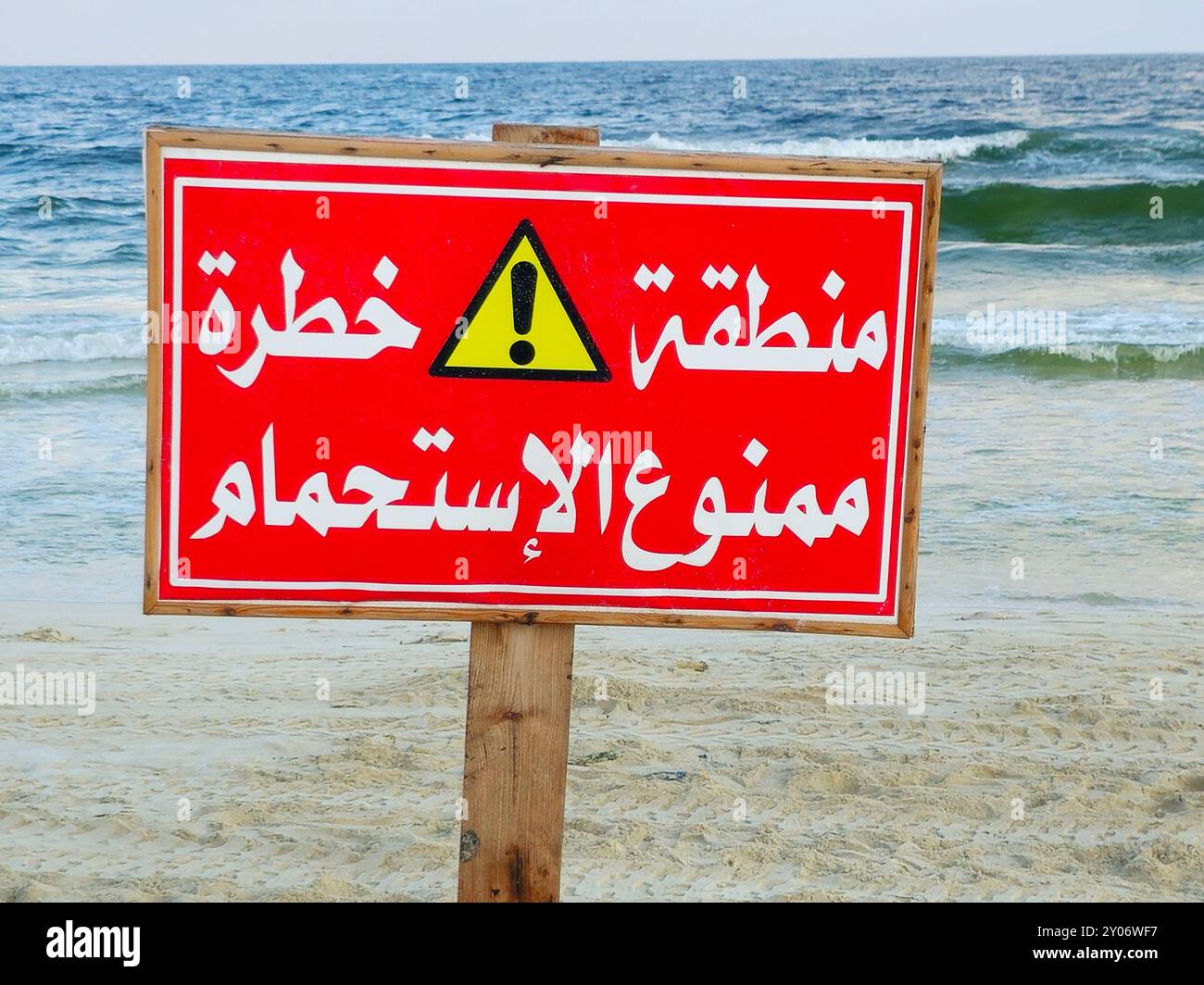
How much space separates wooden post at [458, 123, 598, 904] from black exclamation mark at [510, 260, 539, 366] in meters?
0.59

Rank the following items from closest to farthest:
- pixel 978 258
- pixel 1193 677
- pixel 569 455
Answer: pixel 569 455, pixel 1193 677, pixel 978 258

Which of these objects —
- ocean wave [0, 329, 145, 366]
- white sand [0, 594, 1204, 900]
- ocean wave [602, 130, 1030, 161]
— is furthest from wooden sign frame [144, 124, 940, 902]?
ocean wave [602, 130, 1030, 161]

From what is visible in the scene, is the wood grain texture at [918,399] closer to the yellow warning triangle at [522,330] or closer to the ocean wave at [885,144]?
the yellow warning triangle at [522,330]

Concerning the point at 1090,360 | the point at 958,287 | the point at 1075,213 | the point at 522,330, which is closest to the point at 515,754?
the point at 522,330

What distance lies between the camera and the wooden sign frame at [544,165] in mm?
2303

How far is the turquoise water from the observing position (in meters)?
7.56

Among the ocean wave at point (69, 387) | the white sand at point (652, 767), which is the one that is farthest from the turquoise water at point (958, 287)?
the white sand at point (652, 767)

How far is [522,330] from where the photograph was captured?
237 centimetres

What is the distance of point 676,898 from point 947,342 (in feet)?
34.9

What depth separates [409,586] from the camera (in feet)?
7.95

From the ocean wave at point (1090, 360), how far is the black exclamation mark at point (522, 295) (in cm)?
1071

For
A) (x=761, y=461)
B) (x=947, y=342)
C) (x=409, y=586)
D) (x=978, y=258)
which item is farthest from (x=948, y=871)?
(x=978, y=258)

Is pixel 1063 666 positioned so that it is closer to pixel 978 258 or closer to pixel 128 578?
pixel 128 578

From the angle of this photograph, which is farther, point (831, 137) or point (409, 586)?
point (831, 137)
